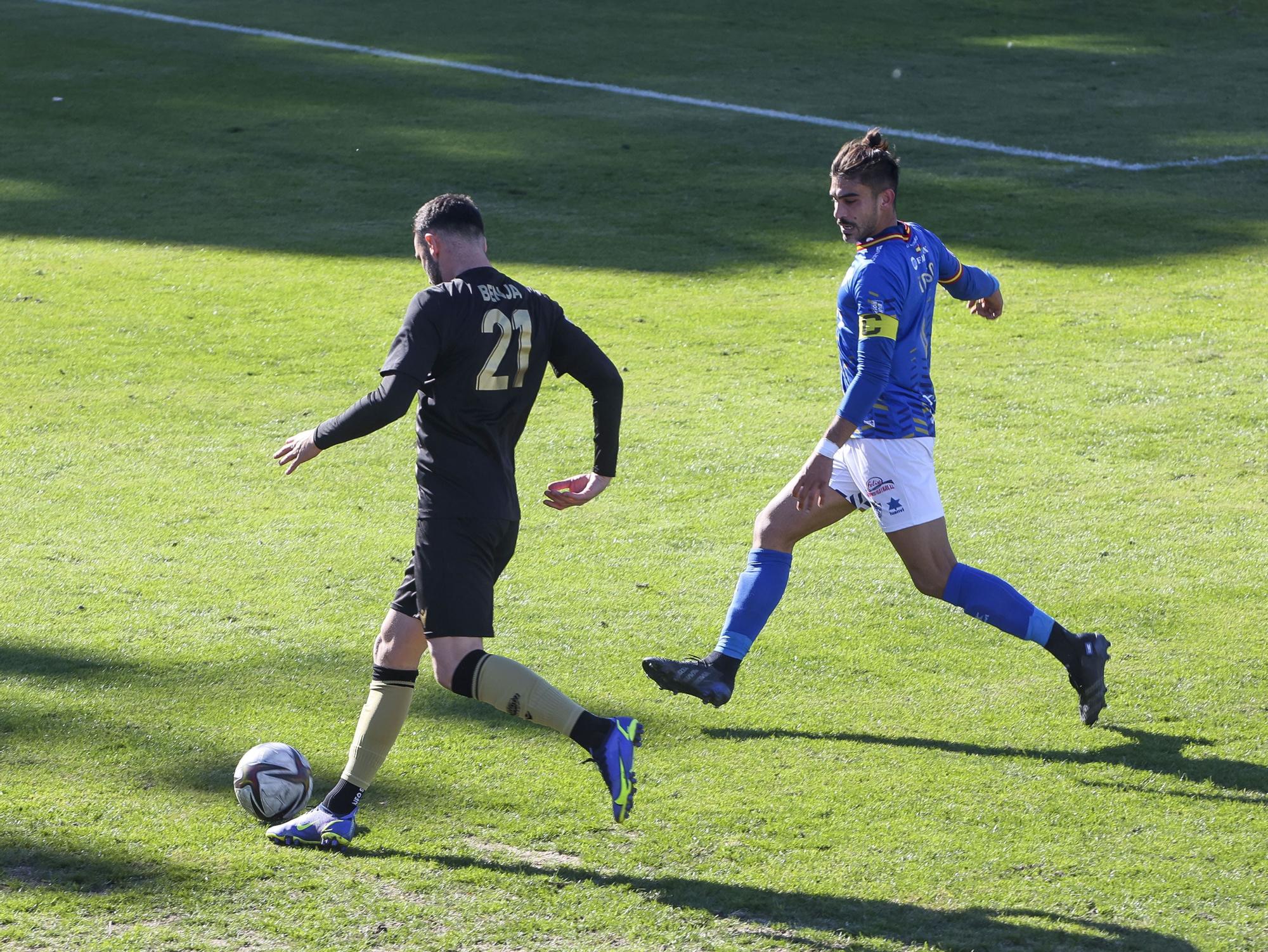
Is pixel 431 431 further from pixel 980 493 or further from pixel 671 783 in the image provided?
pixel 980 493

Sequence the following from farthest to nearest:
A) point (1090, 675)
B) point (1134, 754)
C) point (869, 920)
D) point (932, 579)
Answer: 1. point (932, 579)
2. point (1090, 675)
3. point (1134, 754)
4. point (869, 920)

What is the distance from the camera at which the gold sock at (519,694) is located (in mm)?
4668

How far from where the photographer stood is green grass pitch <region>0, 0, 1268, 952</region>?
454 centimetres

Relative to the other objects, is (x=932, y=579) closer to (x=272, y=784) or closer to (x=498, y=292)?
(x=498, y=292)

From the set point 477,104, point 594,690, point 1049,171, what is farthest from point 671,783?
point 477,104

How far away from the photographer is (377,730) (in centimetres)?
479

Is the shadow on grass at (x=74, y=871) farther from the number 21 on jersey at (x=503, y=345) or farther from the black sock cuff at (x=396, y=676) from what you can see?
the number 21 on jersey at (x=503, y=345)

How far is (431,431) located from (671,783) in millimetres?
1443

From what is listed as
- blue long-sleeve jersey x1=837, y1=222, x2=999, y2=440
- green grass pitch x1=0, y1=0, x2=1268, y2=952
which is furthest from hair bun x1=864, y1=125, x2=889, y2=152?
green grass pitch x1=0, y1=0, x2=1268, y2=952

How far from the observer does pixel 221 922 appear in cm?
428

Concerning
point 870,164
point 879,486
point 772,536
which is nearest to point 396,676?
point 772,536

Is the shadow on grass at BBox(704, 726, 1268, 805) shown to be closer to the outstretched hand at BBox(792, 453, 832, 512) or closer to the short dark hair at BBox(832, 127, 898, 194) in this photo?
the outstretched hand at BBox(792, 453, 832, 512)

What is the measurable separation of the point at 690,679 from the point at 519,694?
933 mm

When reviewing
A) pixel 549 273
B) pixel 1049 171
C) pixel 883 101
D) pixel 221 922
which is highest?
pixel 883 101
